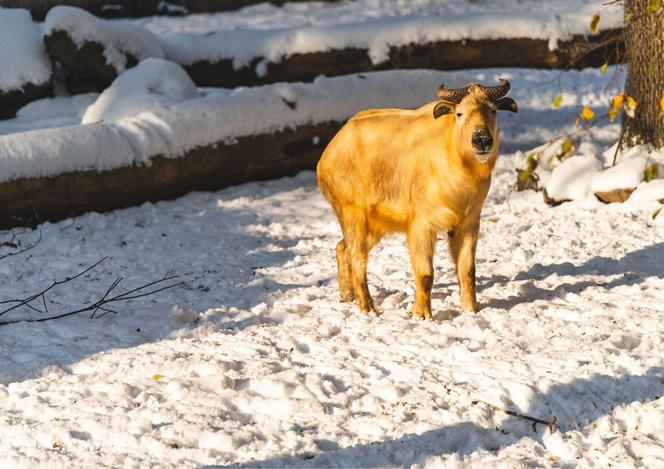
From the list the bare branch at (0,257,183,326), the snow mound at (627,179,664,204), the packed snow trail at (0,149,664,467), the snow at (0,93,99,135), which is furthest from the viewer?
the snow at (0,93,99,135)

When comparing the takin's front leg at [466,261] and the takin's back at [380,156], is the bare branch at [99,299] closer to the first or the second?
the takin's back at [380,156]

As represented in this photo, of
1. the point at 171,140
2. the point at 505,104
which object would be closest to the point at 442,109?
the point at 505,104

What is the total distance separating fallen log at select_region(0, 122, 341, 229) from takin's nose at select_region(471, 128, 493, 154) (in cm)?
459

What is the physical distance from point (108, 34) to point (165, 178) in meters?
2.97

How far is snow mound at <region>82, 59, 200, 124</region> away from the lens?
1089cm

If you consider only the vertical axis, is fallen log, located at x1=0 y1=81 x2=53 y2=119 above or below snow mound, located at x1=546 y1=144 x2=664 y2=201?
above

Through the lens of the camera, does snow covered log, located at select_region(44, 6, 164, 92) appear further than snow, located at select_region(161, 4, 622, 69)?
No

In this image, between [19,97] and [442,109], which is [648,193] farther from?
[19,97]

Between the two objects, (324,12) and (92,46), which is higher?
(92,46)

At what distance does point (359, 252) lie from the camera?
7023 millimetres

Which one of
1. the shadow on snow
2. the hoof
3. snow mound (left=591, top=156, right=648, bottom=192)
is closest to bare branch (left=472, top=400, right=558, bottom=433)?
the shadow on snow

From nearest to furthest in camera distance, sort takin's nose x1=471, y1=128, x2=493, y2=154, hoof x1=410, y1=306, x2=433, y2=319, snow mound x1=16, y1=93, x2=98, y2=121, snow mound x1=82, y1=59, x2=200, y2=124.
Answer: takin's nose x1=471, y1=128, x2=493, y2=154
hoof x1=410, y1=306, x2=433, y2=319
snow mound x1=82, y1=59, x2=200, y2=124
snow mound x1=16, y1=93, x2=98, y2=121

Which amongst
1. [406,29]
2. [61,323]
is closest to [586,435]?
[61,323]

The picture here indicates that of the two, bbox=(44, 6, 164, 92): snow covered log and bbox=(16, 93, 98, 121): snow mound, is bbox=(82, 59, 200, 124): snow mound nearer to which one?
bbox=(44, 6, 164, 92): snow covered log
